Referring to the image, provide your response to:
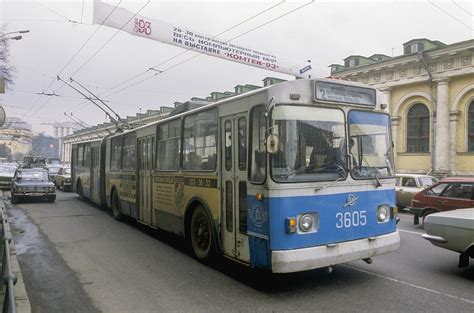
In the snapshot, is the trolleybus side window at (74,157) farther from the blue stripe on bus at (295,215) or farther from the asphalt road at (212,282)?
the blue stripe on bus at (295,215)

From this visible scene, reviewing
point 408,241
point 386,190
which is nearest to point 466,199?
point 408,241

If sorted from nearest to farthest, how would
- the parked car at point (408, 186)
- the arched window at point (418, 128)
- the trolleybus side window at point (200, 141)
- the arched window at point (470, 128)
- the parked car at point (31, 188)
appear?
the trolleybus side window at point (200, 141)
the parked car at point (408, 186)
the parked car at point (31, 188)
the arched window at point (470, 128)
the arched window at point (418, 128)

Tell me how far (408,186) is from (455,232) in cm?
1136

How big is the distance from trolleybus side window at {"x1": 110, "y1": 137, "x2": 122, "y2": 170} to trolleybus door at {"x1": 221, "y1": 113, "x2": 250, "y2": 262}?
713 centimetres

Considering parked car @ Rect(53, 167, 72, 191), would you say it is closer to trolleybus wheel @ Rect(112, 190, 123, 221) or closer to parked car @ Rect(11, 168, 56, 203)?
parked car @ Rect(11, 168, 56, 203)

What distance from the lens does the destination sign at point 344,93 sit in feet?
19.6

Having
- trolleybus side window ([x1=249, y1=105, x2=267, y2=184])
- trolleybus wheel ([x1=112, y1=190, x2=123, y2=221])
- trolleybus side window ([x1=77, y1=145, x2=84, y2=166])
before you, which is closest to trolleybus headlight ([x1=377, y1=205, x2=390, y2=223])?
trolleybus side window ([x1=249, y1=105, x2=267, y2=184])

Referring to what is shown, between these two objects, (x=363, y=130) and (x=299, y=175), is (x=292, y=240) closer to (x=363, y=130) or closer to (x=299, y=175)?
(x=299, y=175)

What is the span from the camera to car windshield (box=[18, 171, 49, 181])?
18.8m

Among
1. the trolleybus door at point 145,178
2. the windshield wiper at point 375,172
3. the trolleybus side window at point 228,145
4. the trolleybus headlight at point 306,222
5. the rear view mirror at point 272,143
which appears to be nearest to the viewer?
the rear view mirror at point 272,143

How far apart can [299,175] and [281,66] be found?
570 inches

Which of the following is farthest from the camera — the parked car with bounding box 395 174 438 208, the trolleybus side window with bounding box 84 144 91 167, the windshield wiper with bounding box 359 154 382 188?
the trolleybus side window with bounding box 84 144 91 167

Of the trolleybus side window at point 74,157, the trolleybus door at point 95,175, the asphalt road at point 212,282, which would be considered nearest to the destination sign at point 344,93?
the asphalt road at point 212,282

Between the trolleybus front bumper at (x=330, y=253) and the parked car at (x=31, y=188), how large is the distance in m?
15.5
